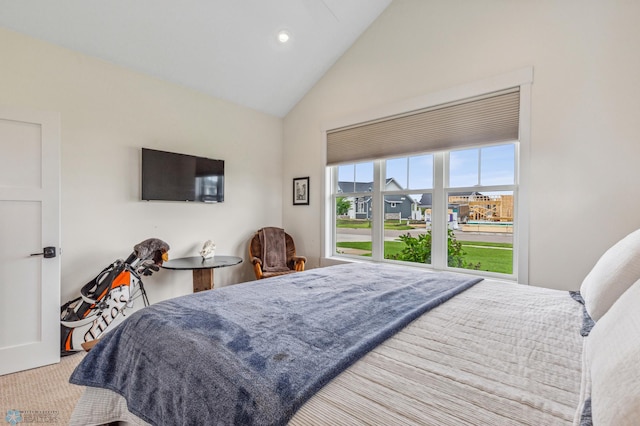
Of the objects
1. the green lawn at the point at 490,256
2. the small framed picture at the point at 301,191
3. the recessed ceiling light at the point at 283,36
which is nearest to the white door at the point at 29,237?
the recessed ceiling light at the point at 283,36

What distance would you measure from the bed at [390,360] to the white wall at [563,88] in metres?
1.00

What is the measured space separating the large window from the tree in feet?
0.05

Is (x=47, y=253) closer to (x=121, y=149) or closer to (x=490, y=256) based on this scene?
(x=121, y=149)

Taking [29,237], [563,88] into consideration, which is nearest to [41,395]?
[29,237]

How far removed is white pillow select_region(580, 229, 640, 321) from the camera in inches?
44.6

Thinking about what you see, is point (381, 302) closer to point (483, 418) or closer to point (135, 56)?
point (483, 418)

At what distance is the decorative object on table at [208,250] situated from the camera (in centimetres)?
338

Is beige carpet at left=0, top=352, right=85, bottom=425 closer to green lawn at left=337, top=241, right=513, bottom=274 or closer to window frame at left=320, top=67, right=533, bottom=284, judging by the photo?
window frame at left=320, top=67, right=533, bottom=284

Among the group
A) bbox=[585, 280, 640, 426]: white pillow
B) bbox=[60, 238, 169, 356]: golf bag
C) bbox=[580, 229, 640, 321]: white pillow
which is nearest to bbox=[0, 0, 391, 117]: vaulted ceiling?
bbox=[60, 238, 169, 356]: golf bag

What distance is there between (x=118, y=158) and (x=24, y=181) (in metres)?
0.77

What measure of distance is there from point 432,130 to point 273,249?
8.02 feet

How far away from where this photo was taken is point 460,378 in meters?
0.85

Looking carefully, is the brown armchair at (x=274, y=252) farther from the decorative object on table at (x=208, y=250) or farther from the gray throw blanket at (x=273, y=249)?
the decorative object on table at (x=208, y=250)

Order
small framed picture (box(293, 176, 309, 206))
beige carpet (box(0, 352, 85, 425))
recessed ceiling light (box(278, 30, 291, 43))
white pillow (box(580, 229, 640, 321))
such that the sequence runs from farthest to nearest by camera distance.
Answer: small framed picture (box(293, 176, 309, 206)) < recessed ceiling light (box(278, 30, 291, 43)) < beige carpet (box(0, 352, 85, 425)) < white pillow (box(580, 229, 640, 321))
